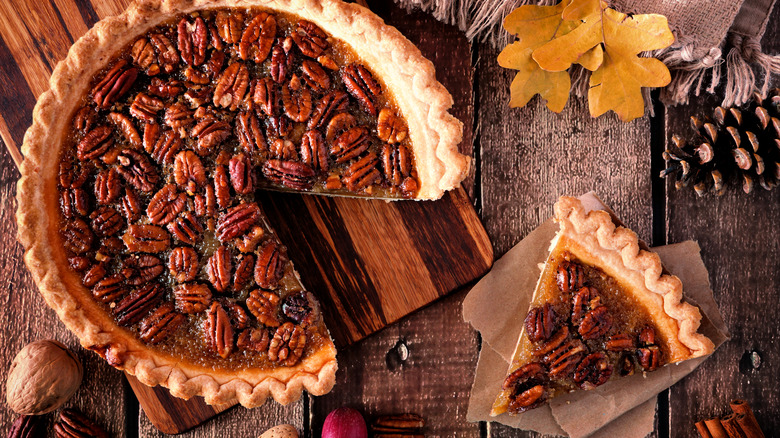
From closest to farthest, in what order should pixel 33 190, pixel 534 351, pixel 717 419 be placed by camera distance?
pixel 33 190 < pixel 534 351 < pixel 717 419

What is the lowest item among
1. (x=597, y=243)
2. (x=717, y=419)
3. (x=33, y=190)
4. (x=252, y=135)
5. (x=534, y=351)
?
(x=717, y=419)

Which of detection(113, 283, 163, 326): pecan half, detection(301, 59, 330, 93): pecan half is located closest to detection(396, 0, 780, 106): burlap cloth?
detection(301, 59, 330, 93): pecan half

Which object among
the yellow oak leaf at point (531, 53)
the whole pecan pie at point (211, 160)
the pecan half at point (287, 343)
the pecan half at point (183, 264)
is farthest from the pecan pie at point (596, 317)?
the pecan half at point (183, 264)

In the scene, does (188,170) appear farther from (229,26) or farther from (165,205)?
(229,26)

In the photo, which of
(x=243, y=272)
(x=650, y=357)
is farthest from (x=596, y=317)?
(x=243, y=272)

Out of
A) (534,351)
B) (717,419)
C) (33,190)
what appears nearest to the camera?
(33,190)

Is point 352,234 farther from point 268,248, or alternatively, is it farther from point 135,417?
point 135,417

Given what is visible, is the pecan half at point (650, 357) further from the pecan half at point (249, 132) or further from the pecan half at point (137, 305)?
the pecan half at point (137, 305)

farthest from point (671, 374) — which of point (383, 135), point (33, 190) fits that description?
point (33, 190)
